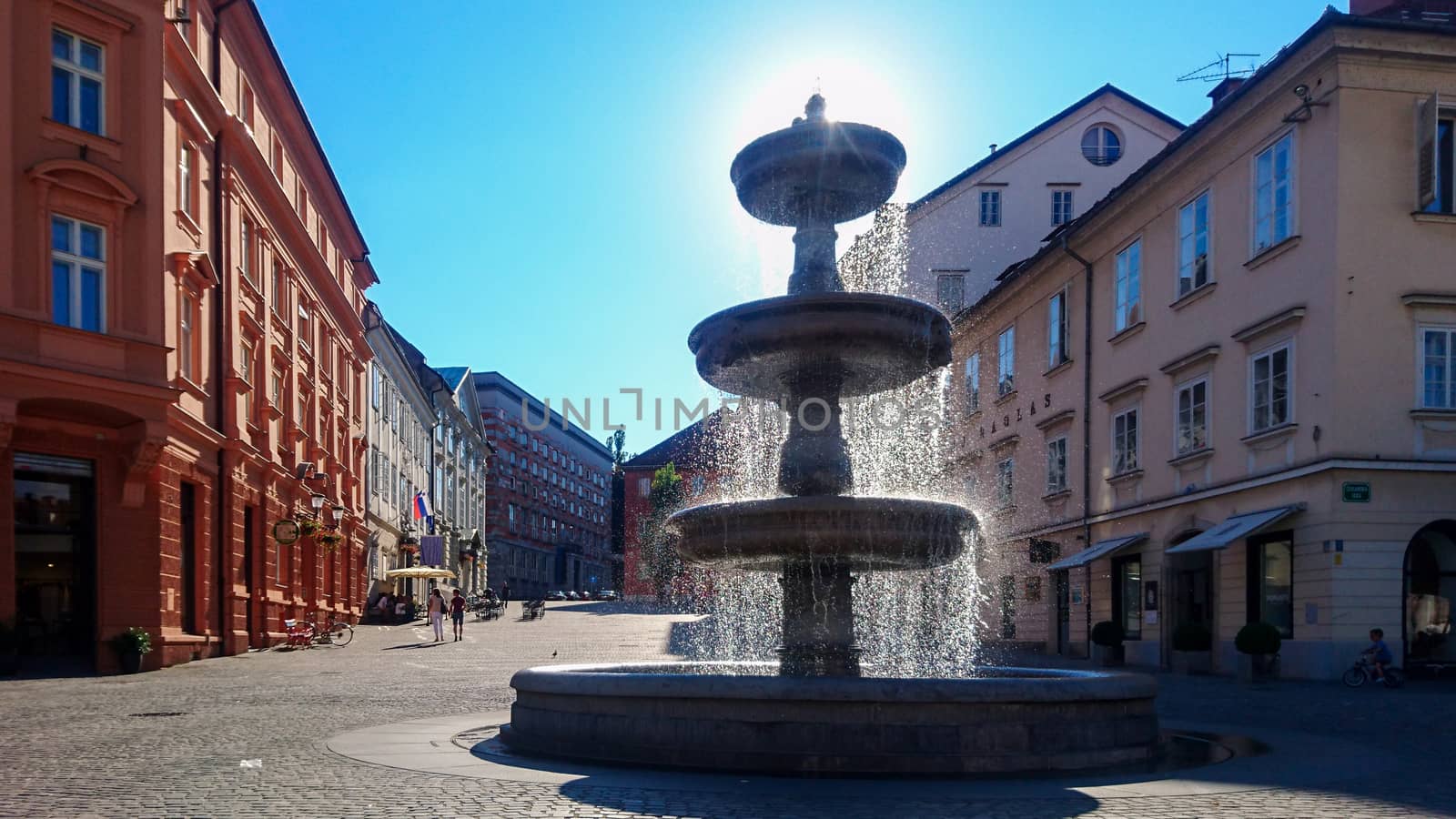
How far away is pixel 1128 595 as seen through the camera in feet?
91.7

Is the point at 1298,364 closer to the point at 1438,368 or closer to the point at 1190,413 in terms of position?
the point at 1438,368

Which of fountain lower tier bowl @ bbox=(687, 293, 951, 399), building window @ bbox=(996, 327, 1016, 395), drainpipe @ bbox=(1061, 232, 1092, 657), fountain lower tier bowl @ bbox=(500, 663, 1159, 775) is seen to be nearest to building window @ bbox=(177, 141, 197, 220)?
fountain lower tier bowl @ bbox=(687, 293, 951, 399)

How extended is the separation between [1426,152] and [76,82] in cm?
2182

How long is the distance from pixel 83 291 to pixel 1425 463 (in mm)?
21531

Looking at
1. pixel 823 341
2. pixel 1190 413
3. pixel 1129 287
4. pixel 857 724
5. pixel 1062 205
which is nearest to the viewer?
pixel 857 724

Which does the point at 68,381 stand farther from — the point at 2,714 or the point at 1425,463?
the point at 1425,463

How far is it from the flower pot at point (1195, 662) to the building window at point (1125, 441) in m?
4.58

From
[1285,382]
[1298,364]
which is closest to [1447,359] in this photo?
[1298,364]

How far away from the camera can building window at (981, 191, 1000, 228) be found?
42.7 meters

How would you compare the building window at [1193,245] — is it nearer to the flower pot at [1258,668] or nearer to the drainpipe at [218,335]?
the flower pot at [1258,668]

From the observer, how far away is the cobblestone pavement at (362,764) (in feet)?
21.8

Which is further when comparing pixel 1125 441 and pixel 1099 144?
pixel 1099 144

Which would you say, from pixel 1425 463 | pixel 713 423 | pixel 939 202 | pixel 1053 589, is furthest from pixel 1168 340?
pixel 713 423

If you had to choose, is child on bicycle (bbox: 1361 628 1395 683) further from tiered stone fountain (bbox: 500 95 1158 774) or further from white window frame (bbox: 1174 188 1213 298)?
tiered stone fountain (bbox: 500 95 1158 774)
